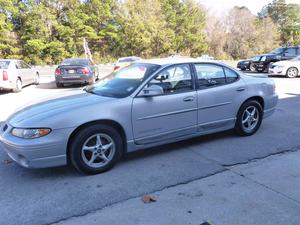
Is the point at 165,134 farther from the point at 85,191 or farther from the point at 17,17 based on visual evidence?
the point at 17,17

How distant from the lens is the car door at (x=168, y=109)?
427cm

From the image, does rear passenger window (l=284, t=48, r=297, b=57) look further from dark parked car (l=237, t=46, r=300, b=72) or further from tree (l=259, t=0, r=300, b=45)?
tree (l=259, t=0, r=300, b=45)

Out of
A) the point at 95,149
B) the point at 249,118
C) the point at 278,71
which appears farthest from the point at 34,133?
the point at 278,71

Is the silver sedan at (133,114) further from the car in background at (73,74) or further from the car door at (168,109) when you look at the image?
the car in background at (73,74)

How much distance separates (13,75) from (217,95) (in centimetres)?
970

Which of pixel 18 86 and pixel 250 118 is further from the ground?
pixel 18 86

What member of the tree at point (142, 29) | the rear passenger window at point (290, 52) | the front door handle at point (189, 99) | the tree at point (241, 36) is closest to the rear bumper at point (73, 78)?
the front door handle at point (189, 99)

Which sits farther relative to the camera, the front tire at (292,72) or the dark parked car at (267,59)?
the dark parked car at (267,59)

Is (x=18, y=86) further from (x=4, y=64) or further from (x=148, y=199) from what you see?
(x=148, y=199)

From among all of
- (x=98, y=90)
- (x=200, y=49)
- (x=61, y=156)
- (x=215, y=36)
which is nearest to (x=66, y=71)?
(x=98, y=90)

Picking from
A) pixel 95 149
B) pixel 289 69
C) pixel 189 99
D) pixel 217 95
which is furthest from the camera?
pixel 289 69

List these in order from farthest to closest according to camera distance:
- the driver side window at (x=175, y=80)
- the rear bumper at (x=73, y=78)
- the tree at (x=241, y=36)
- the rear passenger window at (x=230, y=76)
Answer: the tree at (x=241, y=36) → the rear bumper at (x=73, y=78) → the rear passenger window at (x=230, y=76) → the driver side window at (x=175, y=80)

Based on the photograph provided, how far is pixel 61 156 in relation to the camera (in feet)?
12.4

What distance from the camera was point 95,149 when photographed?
13.1 feet
